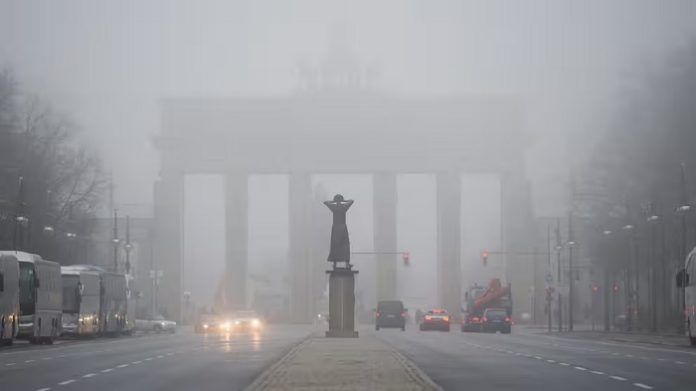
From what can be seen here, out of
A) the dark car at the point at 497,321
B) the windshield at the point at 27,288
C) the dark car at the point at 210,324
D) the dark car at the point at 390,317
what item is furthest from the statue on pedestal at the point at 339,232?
the dark car at the point at 390,317

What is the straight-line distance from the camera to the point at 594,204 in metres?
104

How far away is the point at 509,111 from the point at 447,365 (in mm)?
104074

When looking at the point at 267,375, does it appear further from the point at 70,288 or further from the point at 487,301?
the point at 487,301

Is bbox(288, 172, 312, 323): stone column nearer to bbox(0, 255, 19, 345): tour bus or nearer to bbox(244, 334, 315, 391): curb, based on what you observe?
bbox(0, 255, 19, 345): tour bus

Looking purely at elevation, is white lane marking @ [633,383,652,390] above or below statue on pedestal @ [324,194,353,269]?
below

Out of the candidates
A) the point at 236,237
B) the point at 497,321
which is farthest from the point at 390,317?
the point at 236,237

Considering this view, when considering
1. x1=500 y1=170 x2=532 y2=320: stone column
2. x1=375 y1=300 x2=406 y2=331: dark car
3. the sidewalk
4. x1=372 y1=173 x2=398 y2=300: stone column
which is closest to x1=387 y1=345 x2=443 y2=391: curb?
the sidewalk

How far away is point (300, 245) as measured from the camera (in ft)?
483

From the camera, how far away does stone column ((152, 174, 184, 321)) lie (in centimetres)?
14112

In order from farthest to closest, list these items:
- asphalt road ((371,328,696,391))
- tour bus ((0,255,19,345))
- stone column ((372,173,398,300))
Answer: stone column ((372,173,398,300)), tour bus ((0,255,19,345)), asphalt road ((371,328,696,391))

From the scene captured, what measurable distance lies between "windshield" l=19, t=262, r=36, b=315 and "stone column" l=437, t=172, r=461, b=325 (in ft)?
262

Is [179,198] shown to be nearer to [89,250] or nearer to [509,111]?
[89,250]

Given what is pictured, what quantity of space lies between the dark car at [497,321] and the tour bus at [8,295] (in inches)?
1784

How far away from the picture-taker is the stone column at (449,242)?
144 meters
